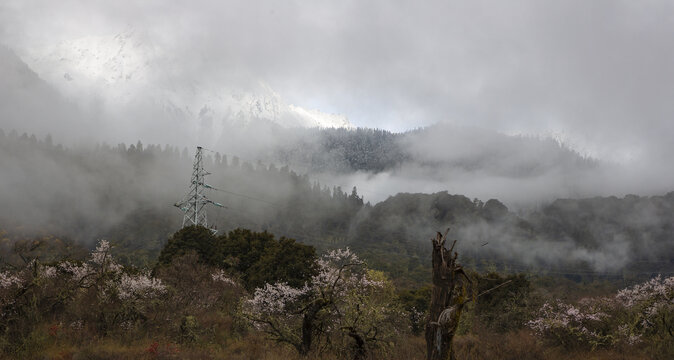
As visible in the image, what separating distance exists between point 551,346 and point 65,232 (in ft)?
727

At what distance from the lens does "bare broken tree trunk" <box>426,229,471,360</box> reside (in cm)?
939

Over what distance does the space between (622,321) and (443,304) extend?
1687 cm

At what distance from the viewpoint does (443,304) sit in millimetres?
9727

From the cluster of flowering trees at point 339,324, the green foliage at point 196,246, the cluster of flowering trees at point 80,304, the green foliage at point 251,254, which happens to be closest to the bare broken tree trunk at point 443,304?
the cluster of flowering trees at point 339,324

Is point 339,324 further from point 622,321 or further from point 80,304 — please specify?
point 622,321

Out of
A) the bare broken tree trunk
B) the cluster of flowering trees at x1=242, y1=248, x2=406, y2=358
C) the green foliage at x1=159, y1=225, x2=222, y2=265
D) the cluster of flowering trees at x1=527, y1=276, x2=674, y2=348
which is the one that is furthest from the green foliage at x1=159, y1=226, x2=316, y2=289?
the bare broken tree trunk

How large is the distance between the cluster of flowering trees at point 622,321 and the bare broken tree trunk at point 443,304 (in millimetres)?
14528

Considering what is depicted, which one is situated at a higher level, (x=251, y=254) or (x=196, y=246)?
(x=251, y=254)

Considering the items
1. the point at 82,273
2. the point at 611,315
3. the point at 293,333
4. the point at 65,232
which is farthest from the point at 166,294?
the point at 65,232

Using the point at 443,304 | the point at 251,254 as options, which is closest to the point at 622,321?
the point at 443,304

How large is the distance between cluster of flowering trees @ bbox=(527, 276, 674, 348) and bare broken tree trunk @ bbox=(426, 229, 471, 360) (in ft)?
47.7

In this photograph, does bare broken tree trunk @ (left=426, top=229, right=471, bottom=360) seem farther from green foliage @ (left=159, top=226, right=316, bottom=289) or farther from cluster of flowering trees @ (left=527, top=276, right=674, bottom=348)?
green foliage @ (left=159, top=226, right=316, bottom=289)

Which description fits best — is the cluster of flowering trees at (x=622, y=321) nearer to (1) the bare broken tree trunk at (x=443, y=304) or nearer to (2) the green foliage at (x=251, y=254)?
(1) the bare broken tree trunk at (x=443, y=304)

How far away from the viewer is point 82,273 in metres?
27.6
